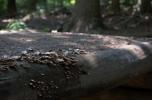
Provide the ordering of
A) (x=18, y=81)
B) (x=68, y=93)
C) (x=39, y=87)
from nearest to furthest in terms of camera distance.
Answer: (x=18, y=81)
(x=39, y=87)
(x=68, y=93)

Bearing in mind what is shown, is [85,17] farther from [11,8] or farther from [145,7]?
[11,8]

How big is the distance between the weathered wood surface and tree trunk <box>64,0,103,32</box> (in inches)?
238

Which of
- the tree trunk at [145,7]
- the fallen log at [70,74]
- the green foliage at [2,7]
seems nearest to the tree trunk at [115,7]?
the tree trunk at [145,7]

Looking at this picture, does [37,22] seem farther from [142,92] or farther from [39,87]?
[39,87]

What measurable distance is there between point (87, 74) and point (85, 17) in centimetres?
747

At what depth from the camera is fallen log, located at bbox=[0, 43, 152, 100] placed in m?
2.55

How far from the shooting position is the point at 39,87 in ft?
8.87

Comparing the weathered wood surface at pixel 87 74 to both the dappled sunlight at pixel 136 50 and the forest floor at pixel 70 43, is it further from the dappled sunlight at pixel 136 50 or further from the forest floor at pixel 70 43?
the forest floor at pixel 70 43

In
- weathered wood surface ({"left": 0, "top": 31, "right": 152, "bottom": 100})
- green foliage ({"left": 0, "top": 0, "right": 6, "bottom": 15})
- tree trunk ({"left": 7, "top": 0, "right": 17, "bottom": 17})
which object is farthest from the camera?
green foliage ({"left": 0, "top": 0, "right": 6, "bottom": 15})

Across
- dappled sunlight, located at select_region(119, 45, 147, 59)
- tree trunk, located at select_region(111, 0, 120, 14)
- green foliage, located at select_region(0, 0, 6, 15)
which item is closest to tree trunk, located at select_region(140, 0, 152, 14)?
tree trunk, located at select_region(111, 0, 120, 14)

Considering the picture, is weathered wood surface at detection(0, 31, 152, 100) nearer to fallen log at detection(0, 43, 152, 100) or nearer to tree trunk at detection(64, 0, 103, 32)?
fallen log at detection(0, 43, 152, 100)

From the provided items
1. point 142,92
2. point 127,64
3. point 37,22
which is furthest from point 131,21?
point 127,64

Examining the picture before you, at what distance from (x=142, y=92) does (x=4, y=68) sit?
107 inches

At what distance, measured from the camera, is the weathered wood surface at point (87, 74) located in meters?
2.53
